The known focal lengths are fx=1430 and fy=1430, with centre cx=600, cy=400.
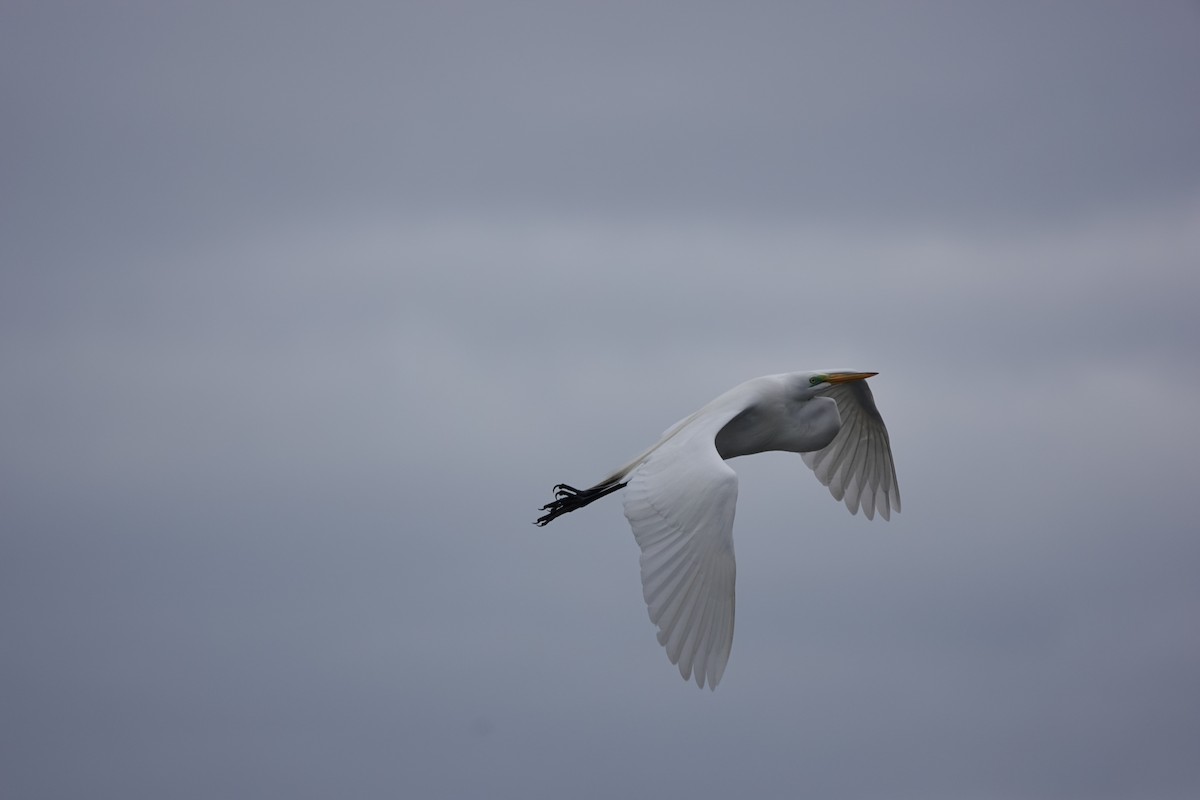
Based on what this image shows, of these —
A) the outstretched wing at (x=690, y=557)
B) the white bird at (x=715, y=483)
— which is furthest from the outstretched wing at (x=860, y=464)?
the outstretched wing at (x=690, y=557)

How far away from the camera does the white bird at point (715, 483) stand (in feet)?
36.2

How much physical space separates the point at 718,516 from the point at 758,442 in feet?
10.3

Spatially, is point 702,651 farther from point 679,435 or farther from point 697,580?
point 679,435

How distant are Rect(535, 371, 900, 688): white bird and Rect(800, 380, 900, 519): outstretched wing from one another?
0.01m

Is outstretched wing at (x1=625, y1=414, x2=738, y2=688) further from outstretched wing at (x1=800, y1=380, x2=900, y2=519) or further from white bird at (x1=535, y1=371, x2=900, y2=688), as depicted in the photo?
outstretched wing at (x1=800, y1=380, x2=900, y2=519)

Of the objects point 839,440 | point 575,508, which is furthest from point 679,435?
point 839,440

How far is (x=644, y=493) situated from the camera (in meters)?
11.8

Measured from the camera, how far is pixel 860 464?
54.8 ft

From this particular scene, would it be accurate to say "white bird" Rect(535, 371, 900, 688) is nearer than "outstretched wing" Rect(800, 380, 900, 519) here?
Yes

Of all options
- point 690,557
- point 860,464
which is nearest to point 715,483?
point 690,557

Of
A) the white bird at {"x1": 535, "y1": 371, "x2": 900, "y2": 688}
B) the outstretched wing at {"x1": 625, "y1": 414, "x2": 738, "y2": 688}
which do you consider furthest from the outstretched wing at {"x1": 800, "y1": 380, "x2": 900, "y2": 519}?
the outstretched wing at {"x1": 625, "y1": 414, "x2": 738, "y2": 688}

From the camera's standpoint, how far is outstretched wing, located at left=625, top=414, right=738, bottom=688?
35.9ft

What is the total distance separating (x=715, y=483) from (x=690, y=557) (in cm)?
72

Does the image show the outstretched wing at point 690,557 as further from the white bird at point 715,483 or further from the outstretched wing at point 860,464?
the outstretched wing at point 860,464
